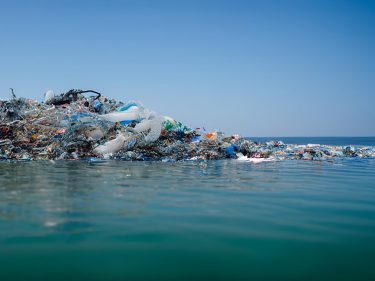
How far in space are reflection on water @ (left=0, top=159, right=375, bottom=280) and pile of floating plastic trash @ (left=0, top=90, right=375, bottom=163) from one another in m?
5.34

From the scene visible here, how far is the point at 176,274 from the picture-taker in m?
2.25

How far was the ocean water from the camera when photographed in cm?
231

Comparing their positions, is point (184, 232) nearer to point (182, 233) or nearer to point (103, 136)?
point (182, 233)

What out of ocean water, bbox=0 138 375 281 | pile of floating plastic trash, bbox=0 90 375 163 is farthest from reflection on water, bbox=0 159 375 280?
pile of floating plastic trash, bbox=0 90 375 163

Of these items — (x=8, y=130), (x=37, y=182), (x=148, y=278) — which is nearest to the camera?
(x=148, y=278)

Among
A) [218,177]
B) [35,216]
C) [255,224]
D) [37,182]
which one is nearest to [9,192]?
[37,182]

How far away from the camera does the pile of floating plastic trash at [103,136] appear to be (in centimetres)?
1077

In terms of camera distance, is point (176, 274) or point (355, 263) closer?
point (176, 274)

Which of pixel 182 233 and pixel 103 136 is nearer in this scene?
pixel 182 233

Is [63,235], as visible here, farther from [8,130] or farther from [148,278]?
[8,130]

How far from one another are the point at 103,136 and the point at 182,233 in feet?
29.3

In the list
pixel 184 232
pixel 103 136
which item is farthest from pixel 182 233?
pixel 103 136

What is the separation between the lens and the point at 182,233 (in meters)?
3.03

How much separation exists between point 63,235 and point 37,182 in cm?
321
